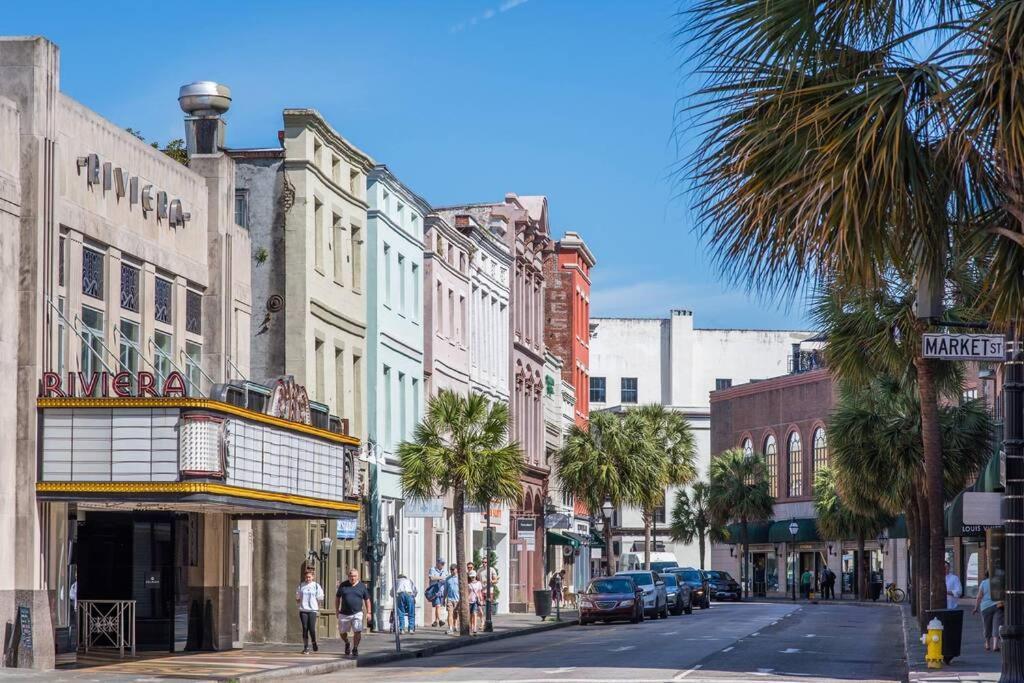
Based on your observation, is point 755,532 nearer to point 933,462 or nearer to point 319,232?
point 319,232

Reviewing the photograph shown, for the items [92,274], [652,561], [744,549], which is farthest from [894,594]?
[92,274]

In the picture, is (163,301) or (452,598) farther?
(452,598)

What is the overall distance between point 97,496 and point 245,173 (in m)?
15.3

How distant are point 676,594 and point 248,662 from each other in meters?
33.6

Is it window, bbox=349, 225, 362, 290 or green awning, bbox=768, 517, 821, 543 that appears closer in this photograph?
window, bbox=349, 225, 362, 290

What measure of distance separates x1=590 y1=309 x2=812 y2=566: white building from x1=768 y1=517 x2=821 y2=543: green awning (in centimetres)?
2678

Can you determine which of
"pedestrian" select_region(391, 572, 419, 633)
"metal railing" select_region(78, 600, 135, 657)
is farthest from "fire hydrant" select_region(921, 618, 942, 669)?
"pedestrian" select_region(391, 572, 419, 633)

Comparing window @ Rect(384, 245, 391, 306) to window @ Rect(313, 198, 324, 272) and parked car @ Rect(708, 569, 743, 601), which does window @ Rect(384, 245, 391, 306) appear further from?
parked car @ Rect(708, 569, 743, 601)

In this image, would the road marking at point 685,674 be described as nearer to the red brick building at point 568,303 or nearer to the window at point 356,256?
the window at point 356,256

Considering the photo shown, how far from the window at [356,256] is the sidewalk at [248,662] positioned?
29.2 ft

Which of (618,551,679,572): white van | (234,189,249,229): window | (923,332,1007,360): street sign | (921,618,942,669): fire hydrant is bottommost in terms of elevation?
(618,551,679,572): white van

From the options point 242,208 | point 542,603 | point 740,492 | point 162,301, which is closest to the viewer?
point 162,301

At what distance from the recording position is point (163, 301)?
30.1 m

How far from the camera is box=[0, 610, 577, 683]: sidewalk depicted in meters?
23.9
